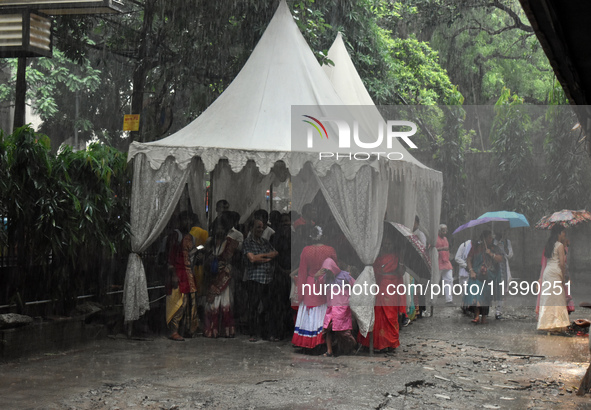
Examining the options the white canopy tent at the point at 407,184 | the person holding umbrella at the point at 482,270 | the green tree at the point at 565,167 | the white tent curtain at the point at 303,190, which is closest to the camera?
the white canopy tent at the point at 407,184

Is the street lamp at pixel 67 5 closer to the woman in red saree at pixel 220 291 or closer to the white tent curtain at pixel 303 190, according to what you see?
the woman in red saree at pixel 220 291

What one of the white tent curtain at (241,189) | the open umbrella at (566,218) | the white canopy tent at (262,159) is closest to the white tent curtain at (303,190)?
the white tent curtain at (241,189)

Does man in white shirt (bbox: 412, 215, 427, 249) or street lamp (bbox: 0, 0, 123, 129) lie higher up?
street lamp (bbox: 0, 0, 123, 129)

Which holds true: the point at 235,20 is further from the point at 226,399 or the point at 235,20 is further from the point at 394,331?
the point at 226,399

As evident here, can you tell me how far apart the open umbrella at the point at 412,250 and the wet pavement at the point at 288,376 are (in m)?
1.09

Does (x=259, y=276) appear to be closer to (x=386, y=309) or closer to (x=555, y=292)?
(x=386, y=309)

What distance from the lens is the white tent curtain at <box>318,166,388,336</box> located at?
9.19 meters

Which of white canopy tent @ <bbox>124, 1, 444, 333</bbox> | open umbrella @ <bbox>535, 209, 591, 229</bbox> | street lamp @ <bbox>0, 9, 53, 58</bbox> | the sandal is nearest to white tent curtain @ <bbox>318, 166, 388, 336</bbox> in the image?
white canopy tent @ <bbox>124, 1, 444, 333</bbox>

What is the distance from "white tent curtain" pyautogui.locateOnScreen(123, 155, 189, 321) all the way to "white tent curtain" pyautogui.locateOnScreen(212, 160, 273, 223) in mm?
3693

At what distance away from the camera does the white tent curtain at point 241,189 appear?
1348 centimetres

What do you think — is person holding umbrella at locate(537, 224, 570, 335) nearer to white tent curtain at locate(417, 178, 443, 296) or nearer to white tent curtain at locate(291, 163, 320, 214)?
white tent curtain at locate(417, 178, 443, 296)

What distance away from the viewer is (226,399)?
647 centimetres

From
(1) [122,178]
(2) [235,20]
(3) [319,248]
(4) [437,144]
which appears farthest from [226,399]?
(4) [437,144]

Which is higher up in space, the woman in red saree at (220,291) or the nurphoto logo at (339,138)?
the nurphoto logo at (339,138)
